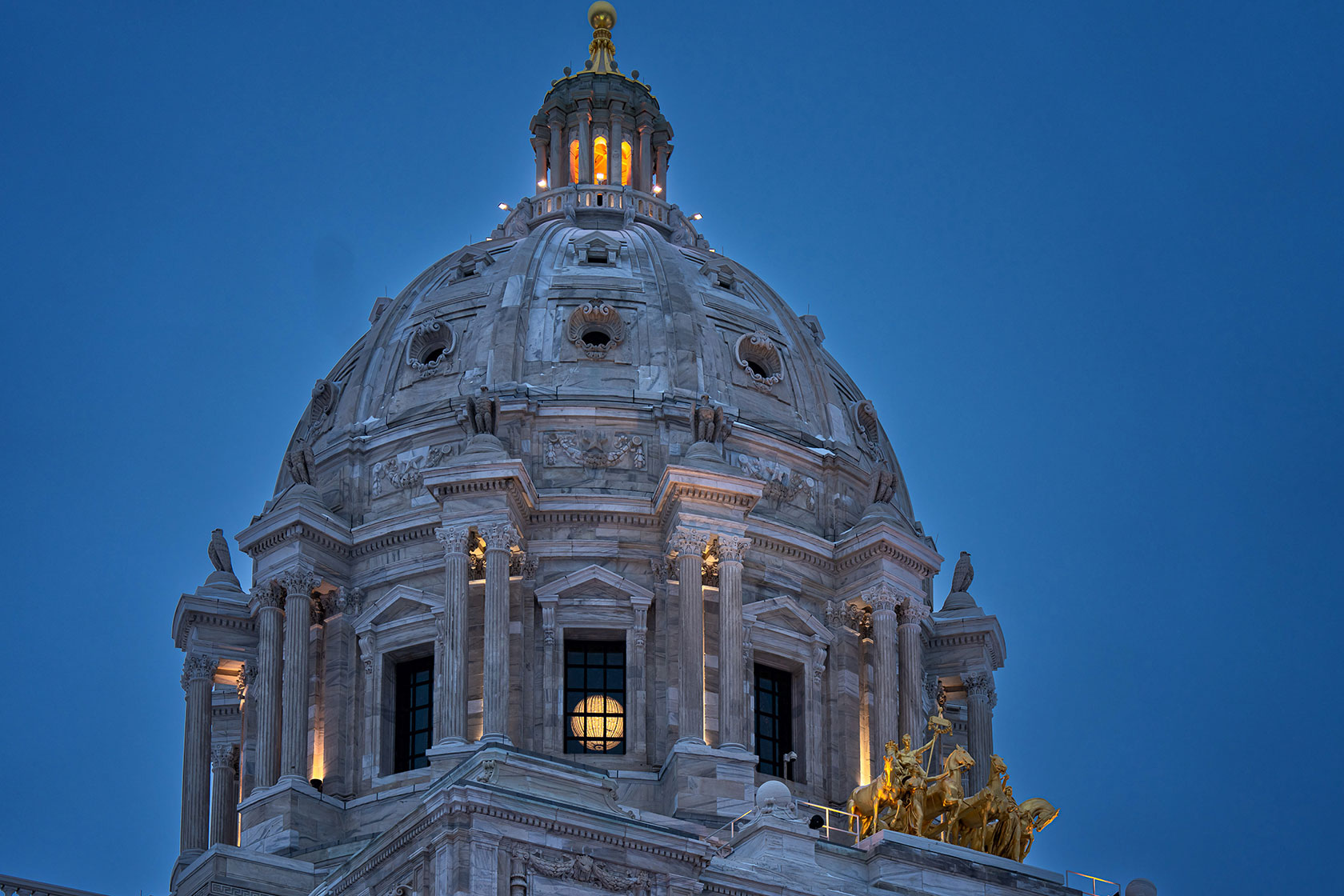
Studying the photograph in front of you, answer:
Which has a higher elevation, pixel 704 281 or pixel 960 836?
pixel 704 281

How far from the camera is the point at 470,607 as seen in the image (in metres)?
83.8

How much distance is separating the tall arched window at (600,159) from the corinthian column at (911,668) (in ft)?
78.3

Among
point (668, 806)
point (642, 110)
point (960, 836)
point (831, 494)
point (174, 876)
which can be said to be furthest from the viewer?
point (642, 110)

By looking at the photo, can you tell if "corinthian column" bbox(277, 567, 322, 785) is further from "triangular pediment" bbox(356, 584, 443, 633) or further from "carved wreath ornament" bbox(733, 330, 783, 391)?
"carved wreath ornament" bbox(733, 330, 783, 391)

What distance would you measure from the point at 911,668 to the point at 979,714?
6.96m

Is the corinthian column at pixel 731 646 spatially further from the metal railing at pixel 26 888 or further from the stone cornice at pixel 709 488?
the metal railing at pixel 26 888

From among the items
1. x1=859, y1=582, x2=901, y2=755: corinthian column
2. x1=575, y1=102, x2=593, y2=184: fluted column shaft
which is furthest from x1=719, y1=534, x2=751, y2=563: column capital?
x1=575, y1=102, x2=593, y2=184: fluted column shaft

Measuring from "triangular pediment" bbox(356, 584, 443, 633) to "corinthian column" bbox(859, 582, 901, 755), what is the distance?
14.3 m

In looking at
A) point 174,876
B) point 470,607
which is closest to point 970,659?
point 470,607

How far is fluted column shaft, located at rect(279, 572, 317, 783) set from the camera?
8388cm

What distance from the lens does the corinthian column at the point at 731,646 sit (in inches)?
3221

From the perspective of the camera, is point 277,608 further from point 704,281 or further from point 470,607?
point 704,281

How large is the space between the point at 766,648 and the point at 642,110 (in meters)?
27.1

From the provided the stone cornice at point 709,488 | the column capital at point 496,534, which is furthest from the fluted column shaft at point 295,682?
the stone cornice at point 709,488
